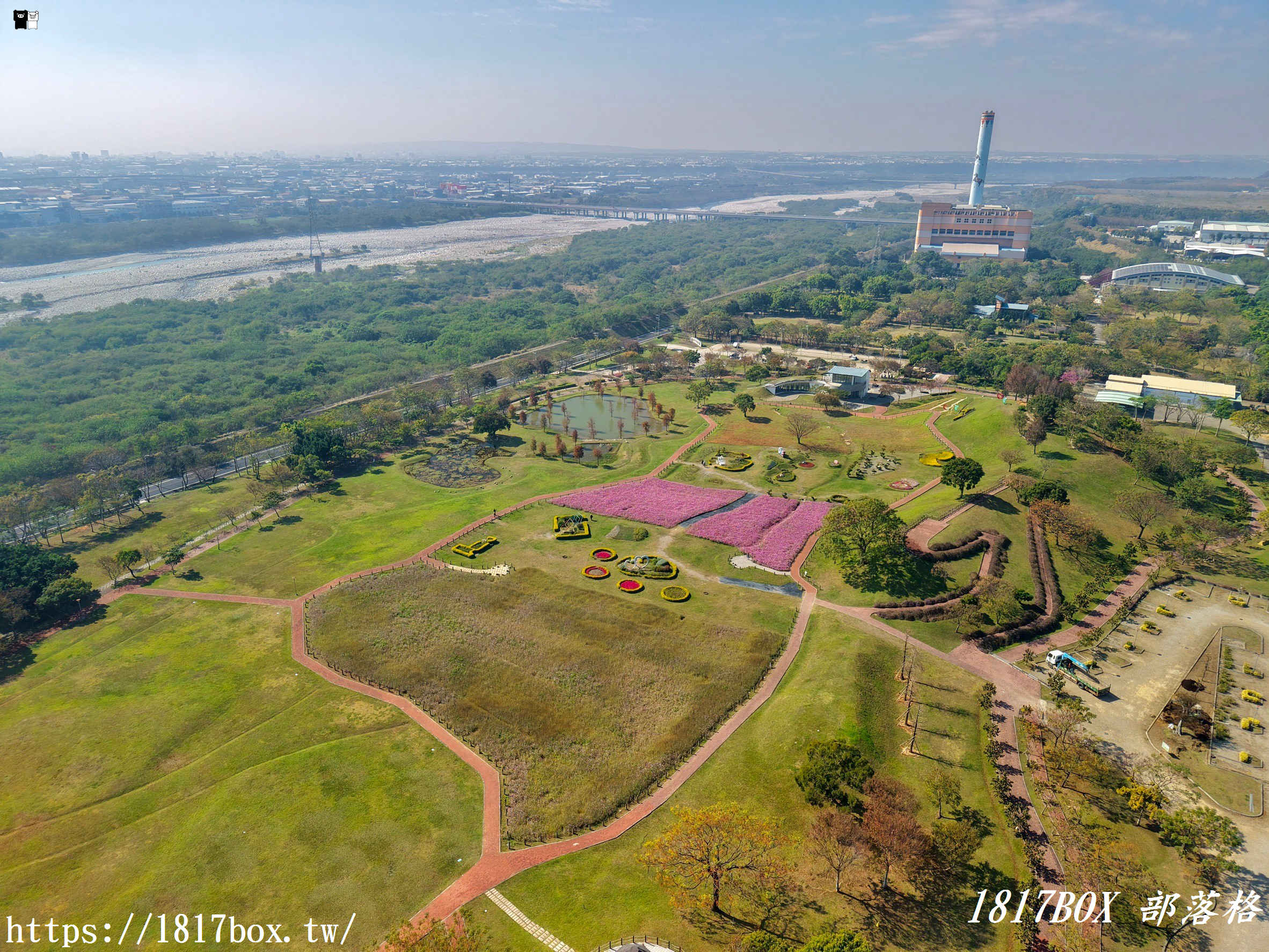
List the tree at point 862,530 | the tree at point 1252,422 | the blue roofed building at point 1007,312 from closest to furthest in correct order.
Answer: the tree at point 862,530, the tree at point 1252,422, the blue roofed building at point 1007,312

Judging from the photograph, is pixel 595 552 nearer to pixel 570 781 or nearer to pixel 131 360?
pixel 570 781

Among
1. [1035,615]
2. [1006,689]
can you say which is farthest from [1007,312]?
[1006,689]

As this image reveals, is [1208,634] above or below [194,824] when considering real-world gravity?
above

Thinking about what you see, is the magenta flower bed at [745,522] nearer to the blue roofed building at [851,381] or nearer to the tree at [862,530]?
the tree at [862,530]

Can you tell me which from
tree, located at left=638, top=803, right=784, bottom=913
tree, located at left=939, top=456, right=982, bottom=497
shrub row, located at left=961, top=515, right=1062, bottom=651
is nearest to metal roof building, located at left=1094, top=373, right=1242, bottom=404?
tree, located at left=939, top=456, right=982, bottom=497

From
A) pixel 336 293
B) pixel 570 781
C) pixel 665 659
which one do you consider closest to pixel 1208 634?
pixel 665 659

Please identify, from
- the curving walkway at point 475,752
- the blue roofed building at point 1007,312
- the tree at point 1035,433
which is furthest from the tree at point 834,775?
the blue roofed building at point 1007,312
